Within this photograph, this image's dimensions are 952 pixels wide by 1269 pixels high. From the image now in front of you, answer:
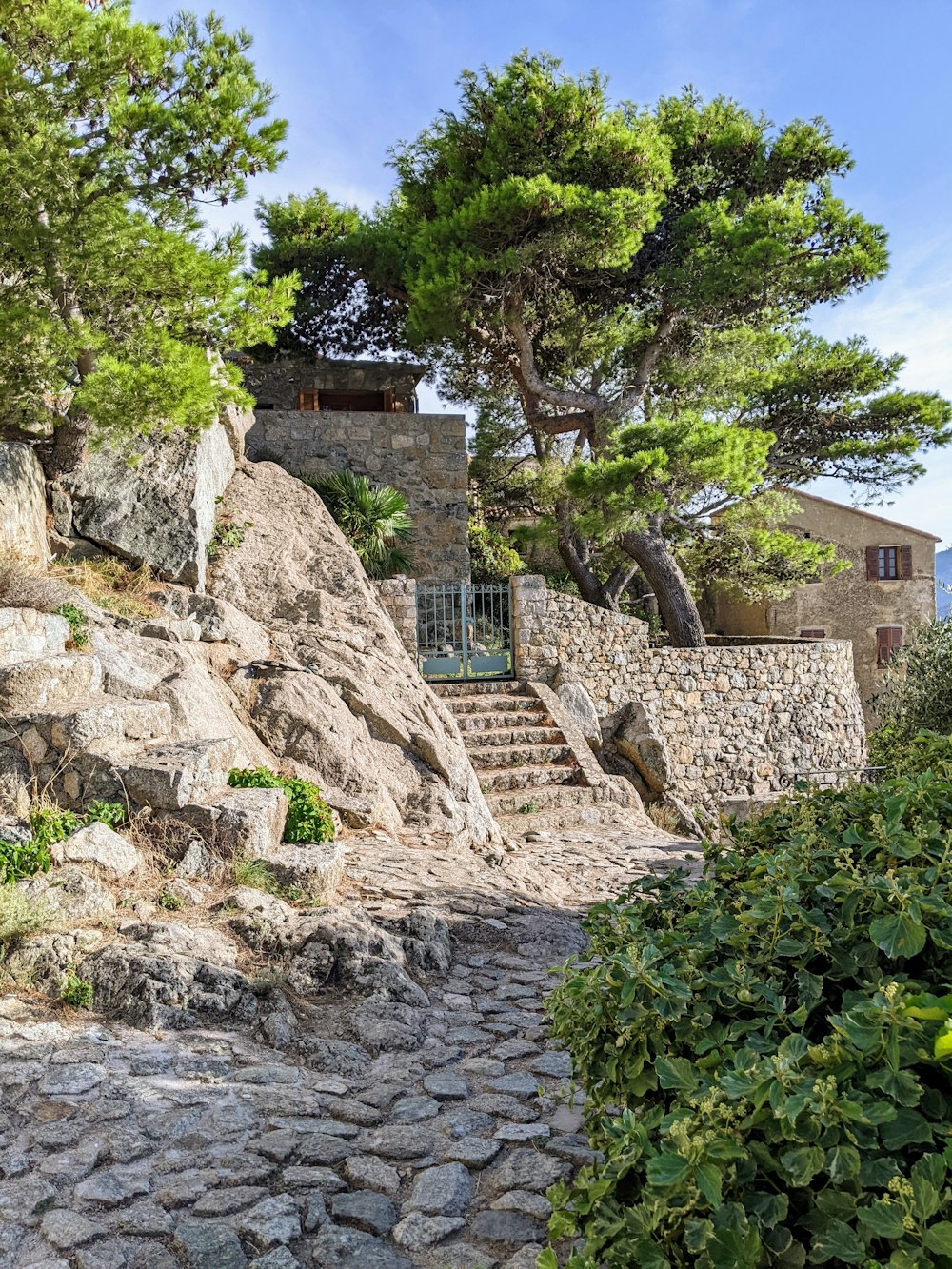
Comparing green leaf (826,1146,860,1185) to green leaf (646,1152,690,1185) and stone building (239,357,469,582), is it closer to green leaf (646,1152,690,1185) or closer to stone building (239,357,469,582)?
green leaf (646,1152,690,1185)

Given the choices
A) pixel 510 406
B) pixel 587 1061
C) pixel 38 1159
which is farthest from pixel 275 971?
pixel 510 406

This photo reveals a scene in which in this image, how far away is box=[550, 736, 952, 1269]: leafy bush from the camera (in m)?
1.48

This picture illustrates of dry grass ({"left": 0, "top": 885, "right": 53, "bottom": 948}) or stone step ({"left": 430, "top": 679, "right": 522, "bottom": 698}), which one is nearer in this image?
dry grass ({"left": 0, "top": 885, "right": 53, "bottom": 948})

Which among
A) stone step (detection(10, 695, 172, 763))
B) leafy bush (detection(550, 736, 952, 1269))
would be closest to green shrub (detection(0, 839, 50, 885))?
stone step (detection(10, 695, 172, 763))

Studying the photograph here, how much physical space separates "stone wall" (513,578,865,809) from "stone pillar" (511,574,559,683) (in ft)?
0.05

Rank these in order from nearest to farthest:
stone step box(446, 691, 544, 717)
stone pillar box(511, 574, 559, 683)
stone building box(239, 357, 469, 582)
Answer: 1. stone step box(446, 691, 544, 717)
2. stone pillar box(511, 574, 559, 683)
3. stone building box(239, 357, 469, 582)

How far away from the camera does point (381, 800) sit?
8203 millimetres

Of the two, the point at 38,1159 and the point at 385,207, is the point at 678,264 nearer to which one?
the point at 385,207

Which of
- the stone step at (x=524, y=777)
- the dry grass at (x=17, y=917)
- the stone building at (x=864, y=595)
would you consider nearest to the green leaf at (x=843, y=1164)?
the dry grass at (x=17, y=917)

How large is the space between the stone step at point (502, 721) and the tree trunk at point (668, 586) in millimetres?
5198

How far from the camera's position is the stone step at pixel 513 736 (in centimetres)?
1211

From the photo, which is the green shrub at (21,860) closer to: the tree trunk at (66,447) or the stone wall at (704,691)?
the tree trunk at (66,447)

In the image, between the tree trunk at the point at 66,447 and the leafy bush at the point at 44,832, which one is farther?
the tree trunk at the point at 66,447

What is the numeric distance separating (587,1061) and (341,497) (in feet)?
46.2
